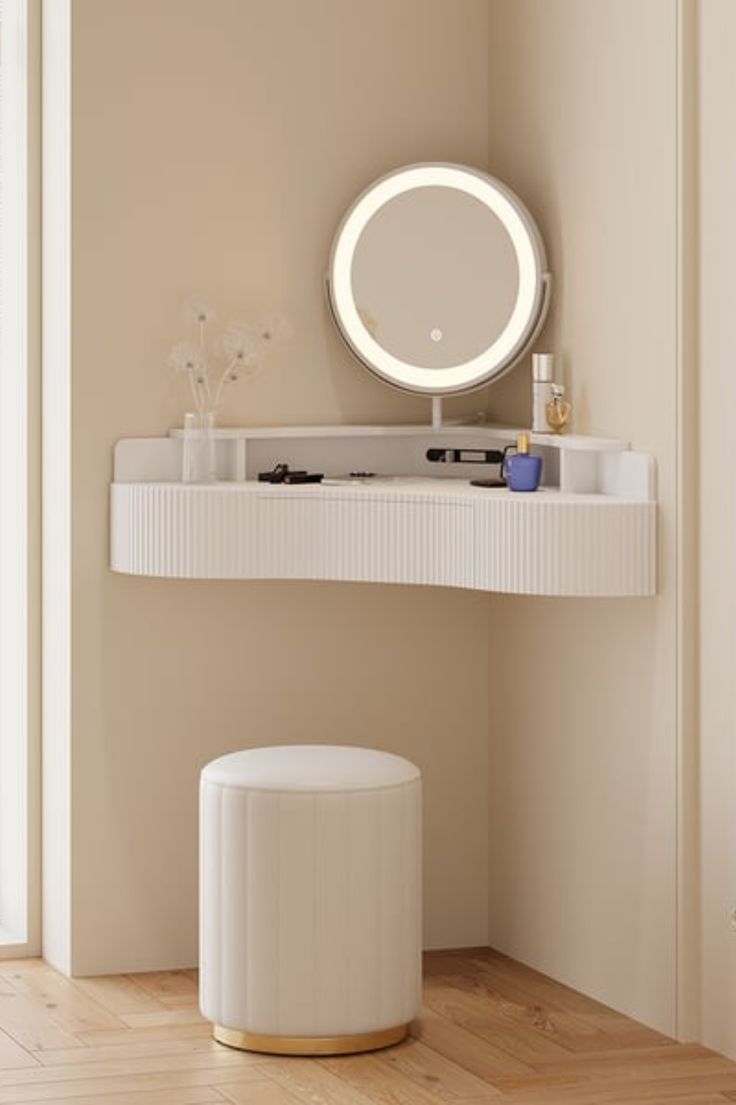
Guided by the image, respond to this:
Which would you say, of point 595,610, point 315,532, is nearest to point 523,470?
point 595,610

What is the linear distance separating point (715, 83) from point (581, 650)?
105cm

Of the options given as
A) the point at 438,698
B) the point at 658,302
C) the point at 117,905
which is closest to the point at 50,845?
the point at 117,905

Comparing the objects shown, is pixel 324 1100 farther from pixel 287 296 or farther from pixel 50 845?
pixel 287 296

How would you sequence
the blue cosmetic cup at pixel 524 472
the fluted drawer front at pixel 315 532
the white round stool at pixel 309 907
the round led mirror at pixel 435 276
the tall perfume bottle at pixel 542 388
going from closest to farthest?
the white round stool at pixel 309 907 < the fluted drawer front at pixel 315 532 < the blue cosmetic cup at pixel 524 472 < the tall perfume bottle at pixel 542 388 < the round led mirror at pixel 435 276

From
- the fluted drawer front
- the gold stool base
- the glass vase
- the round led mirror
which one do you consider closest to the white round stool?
the gold stool base

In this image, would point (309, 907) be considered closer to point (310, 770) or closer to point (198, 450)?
point (310, 770)

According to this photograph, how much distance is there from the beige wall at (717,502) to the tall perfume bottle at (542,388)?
0.48m

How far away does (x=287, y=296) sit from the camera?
13.4 ft

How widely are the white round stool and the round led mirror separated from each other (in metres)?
0.92

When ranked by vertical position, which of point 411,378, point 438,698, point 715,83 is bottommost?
point 438,698

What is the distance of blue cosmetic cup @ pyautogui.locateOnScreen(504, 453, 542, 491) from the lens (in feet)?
12.4

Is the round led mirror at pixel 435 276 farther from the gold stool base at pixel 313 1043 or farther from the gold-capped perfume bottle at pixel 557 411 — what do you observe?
the gold stool base at pixel 313 1043

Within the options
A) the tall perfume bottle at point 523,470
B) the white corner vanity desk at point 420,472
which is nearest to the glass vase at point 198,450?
the white corner vanity desk at point 420,472

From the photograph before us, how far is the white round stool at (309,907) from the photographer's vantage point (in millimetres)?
3451
